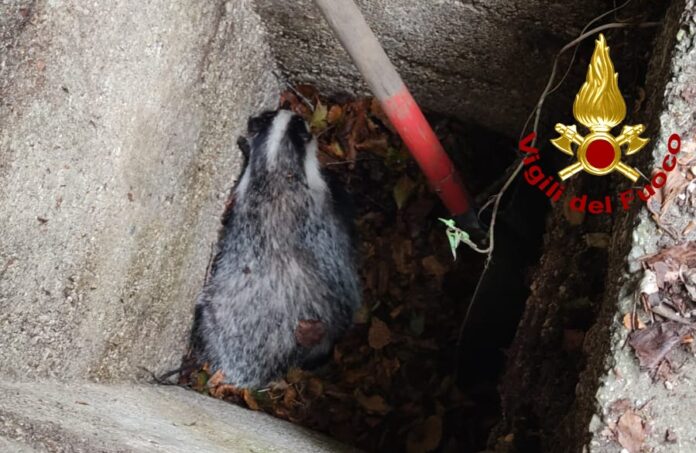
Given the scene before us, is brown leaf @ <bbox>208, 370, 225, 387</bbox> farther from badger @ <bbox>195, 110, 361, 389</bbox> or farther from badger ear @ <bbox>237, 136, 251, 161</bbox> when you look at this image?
badger ear @ <bbox>237, 136, 251, 161</bbox>

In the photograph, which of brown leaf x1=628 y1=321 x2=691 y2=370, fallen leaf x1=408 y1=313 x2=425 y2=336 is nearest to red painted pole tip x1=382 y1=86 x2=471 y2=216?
fallen leaf x1=408 y1=313 x2=425 y2=336

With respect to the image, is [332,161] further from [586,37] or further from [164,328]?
[586,37]

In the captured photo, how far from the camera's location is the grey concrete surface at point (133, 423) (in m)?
1.86

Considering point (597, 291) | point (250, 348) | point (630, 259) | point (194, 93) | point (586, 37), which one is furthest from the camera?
point (250, 348)

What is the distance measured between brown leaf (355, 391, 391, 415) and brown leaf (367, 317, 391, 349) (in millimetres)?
222

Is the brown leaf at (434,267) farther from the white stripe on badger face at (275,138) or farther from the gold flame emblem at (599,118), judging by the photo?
the gold flame emblem at (599,118)

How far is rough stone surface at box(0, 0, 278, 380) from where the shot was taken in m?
2.16

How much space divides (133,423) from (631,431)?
135 centimetres

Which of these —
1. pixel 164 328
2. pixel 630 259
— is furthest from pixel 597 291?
pixel 164 328

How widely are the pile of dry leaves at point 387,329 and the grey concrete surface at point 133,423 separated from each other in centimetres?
32

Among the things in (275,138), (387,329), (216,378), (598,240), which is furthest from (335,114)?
(598,240)

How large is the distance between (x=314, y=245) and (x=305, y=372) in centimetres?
Result: 56

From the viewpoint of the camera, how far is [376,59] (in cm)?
254

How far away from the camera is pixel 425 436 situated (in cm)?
324
